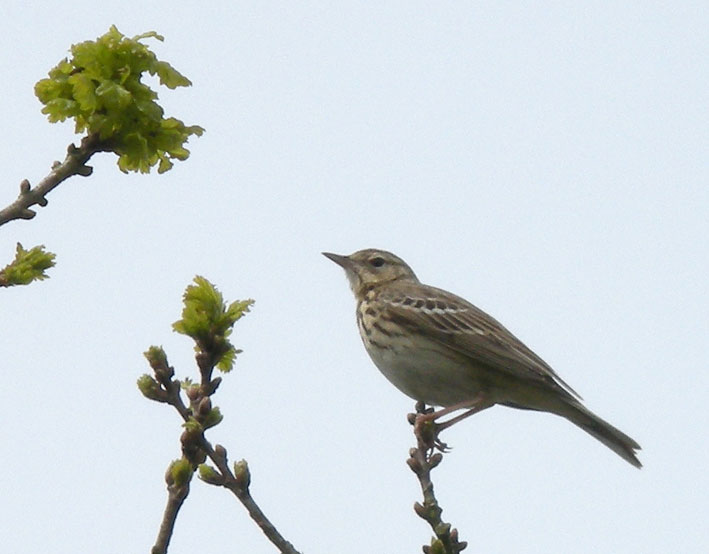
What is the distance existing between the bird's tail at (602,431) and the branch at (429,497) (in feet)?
10.4

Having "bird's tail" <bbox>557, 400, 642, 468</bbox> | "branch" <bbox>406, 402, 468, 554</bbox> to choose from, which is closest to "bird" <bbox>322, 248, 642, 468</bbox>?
"bird's tail" <bbox>557, 400, 642, 468</bbox>

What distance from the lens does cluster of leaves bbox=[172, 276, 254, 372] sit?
435 centimetres

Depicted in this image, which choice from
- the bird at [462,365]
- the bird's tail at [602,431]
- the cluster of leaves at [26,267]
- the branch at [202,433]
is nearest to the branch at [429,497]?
the branch at [202,433]

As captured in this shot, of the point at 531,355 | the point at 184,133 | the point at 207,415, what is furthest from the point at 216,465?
the point at 531,355

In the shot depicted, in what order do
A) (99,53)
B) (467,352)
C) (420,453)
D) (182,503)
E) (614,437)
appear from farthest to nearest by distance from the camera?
1. (467,352)
2. (614,437)
3. (420,453)
4. (99,53)
5. (182,503)

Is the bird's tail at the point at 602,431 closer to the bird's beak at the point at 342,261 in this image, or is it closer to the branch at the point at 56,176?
the bird's beak at the point at 342,261

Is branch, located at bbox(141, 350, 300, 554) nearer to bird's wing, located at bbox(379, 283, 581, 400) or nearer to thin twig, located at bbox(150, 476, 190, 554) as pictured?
thin twig, located at bbox(150, 476, 190, 554)

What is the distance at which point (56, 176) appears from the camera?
4242mm

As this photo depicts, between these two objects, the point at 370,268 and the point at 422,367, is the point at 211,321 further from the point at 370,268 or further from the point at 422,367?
the point at 370,268

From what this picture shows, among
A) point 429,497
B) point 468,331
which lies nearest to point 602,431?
point 468,331

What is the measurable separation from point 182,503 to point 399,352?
6223mm

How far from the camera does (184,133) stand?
14.1ft

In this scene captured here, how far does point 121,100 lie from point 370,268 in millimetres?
8262

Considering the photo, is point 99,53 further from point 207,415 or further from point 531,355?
point 531,355
